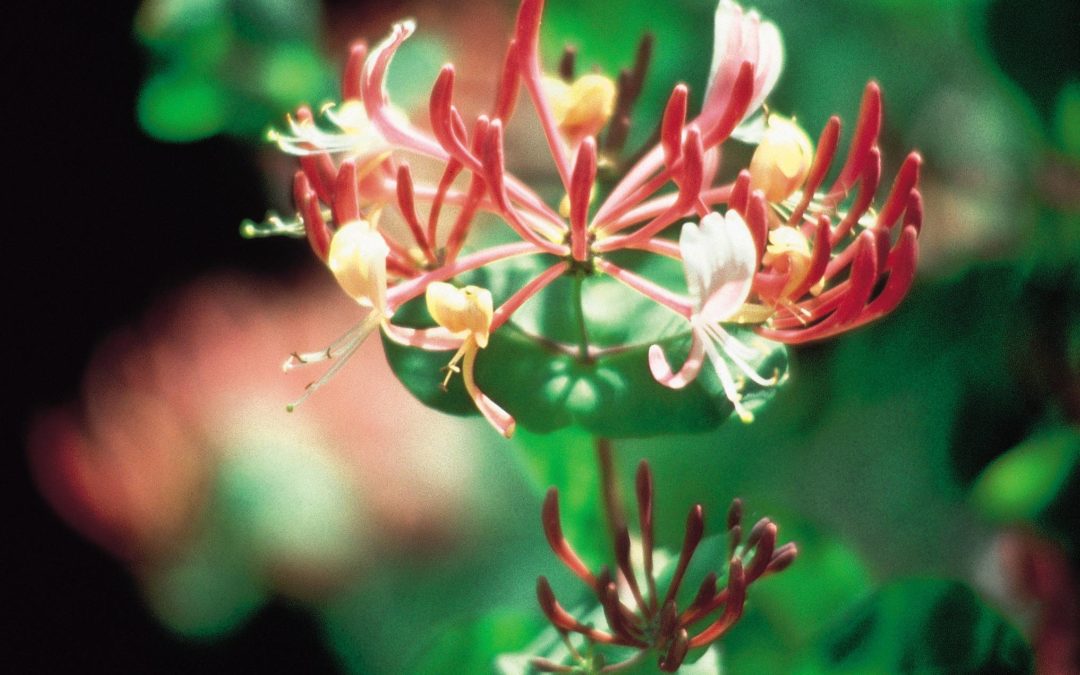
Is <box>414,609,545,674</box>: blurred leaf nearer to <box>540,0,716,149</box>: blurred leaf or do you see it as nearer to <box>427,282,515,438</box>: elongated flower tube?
<box>427,282,515,438</box>: elongated flower tube

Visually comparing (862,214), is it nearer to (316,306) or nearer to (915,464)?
(915,464)

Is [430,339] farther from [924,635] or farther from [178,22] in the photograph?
[178,22]

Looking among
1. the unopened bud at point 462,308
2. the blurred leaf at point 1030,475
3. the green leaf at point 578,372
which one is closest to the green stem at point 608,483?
the green leaf at point 578,372

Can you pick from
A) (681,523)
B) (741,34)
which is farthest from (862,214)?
(681,523)

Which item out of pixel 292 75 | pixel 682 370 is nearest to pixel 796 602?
pixel 682 370

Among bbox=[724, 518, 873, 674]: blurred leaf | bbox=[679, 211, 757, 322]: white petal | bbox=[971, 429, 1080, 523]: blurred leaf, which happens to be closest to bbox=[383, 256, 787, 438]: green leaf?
bbox=[679, 211, 757, 322]: white petal

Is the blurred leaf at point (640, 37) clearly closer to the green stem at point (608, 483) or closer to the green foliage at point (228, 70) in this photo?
the green foliage at point (228, 70)
